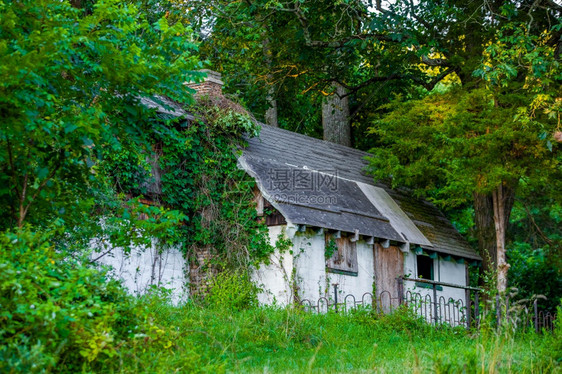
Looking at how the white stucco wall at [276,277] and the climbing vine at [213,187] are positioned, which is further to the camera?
the climbing vine at [213,187]

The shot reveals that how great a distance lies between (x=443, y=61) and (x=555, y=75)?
5148mm

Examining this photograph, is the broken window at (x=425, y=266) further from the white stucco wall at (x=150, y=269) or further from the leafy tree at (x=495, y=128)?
the white stucco wall at (x=150, y=269)

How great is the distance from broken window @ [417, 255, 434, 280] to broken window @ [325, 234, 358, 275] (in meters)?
3.98

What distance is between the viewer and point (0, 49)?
25.3 ft

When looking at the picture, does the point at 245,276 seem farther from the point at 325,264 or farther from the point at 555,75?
the point at 555,75

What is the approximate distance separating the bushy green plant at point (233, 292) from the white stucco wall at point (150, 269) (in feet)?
2.96

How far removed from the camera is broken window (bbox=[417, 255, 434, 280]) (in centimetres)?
2247

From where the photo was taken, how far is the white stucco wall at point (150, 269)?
16.9 m

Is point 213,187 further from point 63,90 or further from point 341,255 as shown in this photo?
point 63,90

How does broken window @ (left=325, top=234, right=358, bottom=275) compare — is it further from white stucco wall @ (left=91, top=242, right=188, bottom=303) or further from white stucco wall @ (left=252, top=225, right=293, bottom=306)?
white stucco wall @ (left=91, top=242, right=188, bottom=303)

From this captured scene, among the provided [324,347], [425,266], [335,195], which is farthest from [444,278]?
[324,347]

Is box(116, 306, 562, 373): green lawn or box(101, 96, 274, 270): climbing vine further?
box(101, 96, 274, 270): climbing vine

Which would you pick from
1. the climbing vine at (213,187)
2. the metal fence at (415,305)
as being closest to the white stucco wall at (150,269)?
the climbing vine at (213,187)

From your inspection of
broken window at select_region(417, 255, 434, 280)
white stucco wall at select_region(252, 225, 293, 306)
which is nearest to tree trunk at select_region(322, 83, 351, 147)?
broken window at select_region(417, 255, 434, 280)
